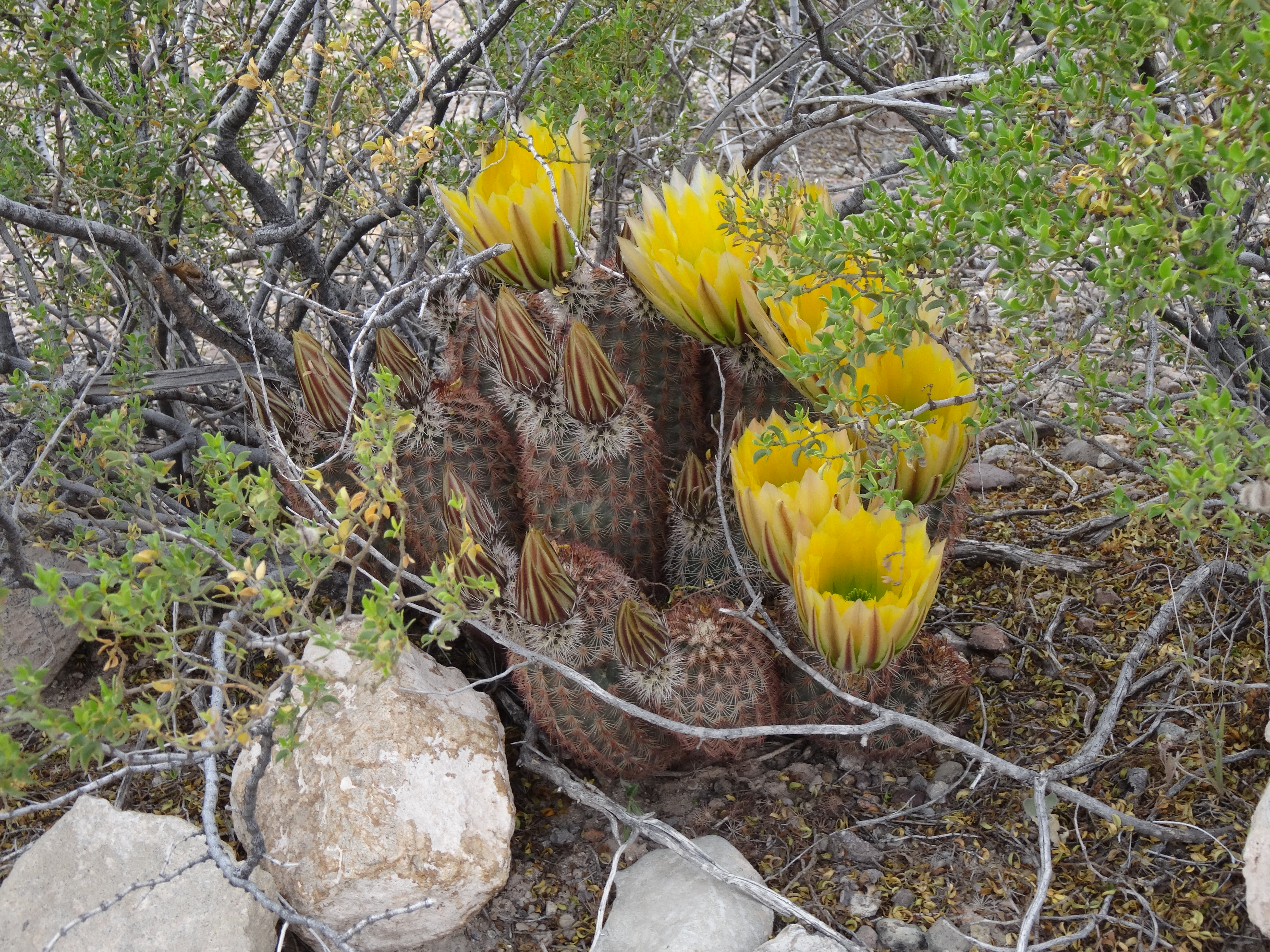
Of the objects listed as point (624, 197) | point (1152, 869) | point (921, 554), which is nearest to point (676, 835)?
point (921, 554)

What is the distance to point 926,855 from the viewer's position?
1827mm

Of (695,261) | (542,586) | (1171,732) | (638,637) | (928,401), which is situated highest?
(695,261)

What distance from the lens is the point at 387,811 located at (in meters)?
1.77

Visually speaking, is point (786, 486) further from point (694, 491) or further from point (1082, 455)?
point (1082, 455)

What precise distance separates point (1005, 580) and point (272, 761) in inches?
62.8

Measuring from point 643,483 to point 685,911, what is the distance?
0.75 meters

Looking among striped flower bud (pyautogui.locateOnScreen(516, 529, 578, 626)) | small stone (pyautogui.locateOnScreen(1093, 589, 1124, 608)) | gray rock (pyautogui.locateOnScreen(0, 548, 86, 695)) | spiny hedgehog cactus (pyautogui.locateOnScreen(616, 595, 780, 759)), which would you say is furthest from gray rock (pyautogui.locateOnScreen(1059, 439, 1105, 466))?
gray rock (pyautogui.locateOnScreen(0, 548, 86, 695))

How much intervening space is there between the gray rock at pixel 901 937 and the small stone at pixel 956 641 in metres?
0.65

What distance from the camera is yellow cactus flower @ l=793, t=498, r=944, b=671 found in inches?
61.2

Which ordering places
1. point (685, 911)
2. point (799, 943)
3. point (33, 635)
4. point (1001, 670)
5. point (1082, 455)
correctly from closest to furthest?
1. point (799, 943)
2. point (685, 911)
3. point (1001, 670)
4. point (33, 635)
5. point (1082, 455)

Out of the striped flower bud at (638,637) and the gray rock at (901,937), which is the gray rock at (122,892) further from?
the gray rock at (901,937)

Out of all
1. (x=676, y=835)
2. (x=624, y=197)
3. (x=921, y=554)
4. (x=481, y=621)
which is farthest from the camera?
(x=624, y=197)

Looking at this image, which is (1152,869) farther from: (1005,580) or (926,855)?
(1005,580)

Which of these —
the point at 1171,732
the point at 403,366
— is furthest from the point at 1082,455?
the point at 403,366
